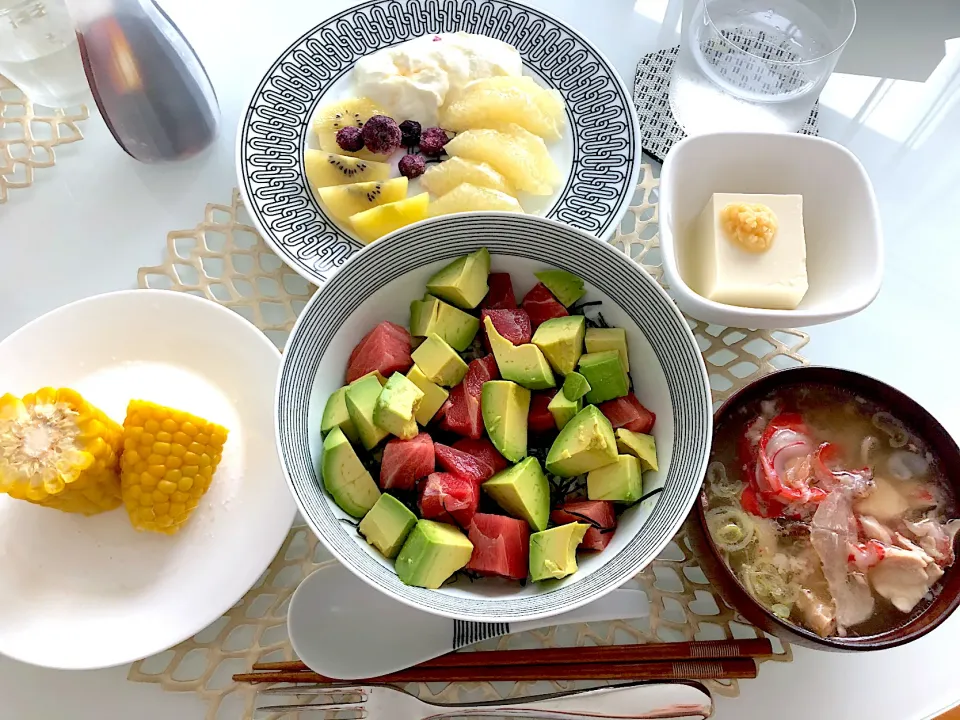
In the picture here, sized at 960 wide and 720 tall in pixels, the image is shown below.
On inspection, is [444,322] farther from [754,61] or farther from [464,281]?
[754,61]

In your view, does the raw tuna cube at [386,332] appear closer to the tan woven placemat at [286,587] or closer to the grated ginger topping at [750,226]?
the tan woven placemat at [286,587]

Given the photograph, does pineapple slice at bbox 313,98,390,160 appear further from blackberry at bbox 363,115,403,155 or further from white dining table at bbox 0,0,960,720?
white dining table at bbox 0,0,960,720

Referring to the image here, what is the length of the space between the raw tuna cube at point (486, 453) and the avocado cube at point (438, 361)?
79 mm

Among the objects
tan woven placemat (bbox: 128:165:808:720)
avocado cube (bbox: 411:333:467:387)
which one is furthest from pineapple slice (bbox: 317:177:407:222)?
avocado cube (bbox: 411:333:467:387)

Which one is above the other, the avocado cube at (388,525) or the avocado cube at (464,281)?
the avocado cube at (464,281)

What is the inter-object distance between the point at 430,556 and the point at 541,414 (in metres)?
0.22

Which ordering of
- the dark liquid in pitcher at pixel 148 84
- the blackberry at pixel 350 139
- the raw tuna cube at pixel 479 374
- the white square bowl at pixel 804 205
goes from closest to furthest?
1. the raw tuna cube at pixel 479 374
2. the white square bowl at pixel 804 205
3. the dark liquid in pitcher at pixel 148 84
4. the blackberry at pixel 350 139

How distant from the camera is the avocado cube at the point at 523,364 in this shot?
83 centimetres

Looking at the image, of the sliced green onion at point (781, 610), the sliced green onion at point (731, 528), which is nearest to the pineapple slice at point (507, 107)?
the sliced green onion at point (731, 528)

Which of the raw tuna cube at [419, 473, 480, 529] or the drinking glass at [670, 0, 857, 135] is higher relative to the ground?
the drinking glass at [670, 0, 857, 135]

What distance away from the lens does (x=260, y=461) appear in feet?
3.06

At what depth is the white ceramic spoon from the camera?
837 millimetres

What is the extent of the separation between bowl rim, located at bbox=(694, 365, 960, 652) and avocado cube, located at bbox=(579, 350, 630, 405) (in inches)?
5.3

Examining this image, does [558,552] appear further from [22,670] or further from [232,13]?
[232,13]
